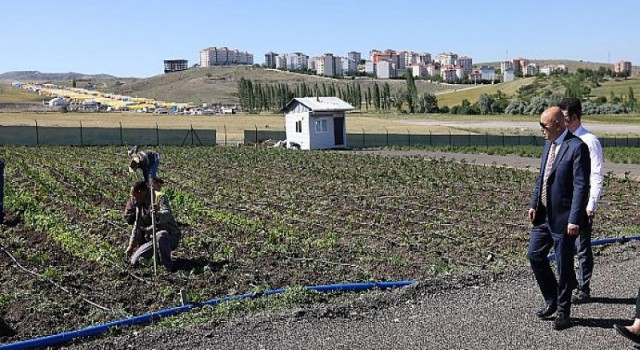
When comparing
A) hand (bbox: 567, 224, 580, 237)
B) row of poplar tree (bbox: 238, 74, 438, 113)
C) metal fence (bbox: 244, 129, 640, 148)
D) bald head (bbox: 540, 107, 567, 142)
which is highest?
row of poplar tree (bbox: 238, 74, 438, 113)

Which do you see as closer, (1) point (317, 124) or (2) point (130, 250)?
(2) point (130, 250)

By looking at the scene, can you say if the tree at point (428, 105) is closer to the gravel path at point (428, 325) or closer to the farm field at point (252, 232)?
the farm field at point (252, 232)

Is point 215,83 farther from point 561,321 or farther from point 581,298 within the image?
point 561,321

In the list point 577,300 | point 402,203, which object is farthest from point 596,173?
point 402,203

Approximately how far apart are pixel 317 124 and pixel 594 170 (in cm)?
3484

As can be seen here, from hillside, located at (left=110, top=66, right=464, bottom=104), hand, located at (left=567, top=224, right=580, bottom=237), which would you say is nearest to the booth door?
hand, located at (left=567, top=224, right=580, bottom=237)

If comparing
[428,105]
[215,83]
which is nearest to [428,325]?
[428,105]

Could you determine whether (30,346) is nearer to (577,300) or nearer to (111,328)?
(111,328)

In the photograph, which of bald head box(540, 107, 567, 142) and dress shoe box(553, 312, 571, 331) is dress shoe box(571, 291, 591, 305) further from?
bald head box(540, 107, 567, 142)

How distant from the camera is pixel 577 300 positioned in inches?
292

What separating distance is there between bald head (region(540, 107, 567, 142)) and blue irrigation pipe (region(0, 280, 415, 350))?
8.11 feet

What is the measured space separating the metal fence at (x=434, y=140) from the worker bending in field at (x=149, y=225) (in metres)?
34.3

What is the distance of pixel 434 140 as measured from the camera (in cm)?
4544

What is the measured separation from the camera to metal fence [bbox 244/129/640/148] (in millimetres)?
44969
